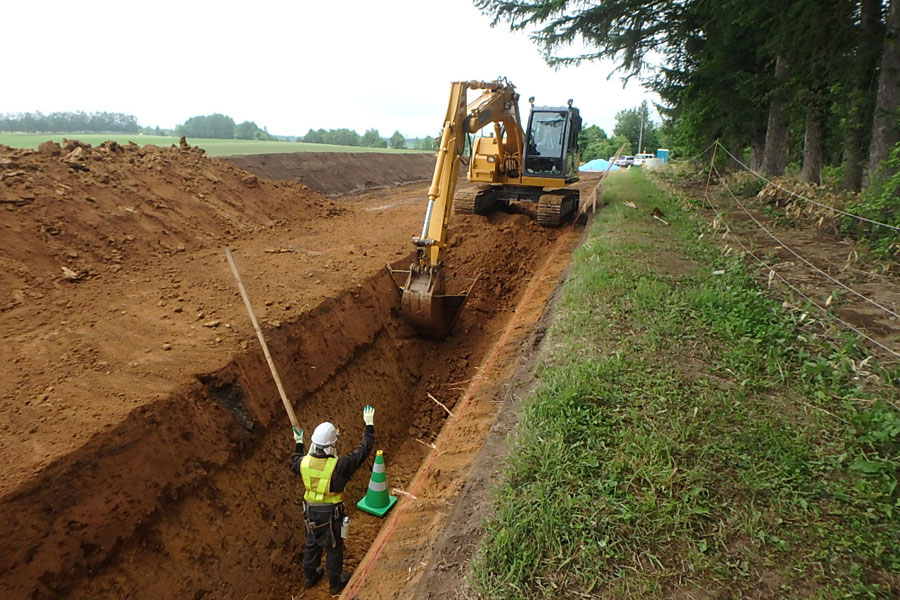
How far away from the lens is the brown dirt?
11.6 ft

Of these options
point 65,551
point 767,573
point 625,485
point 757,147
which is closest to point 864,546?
point 767,573

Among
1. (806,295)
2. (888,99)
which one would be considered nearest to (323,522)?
(806,295)

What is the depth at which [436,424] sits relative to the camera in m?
6.26

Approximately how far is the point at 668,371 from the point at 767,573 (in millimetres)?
1937

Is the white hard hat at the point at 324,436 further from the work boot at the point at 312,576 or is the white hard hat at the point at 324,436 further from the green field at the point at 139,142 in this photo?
the green field at the point at 139,142

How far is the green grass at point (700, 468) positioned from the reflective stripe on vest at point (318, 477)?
1.44 metres

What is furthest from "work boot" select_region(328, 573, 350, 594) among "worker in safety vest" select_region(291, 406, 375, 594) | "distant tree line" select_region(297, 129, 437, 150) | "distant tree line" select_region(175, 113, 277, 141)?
"distant tree line" select_region(297, 129, 437, 150)

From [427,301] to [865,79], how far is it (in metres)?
9.30

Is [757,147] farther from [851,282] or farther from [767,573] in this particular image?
[767,573]

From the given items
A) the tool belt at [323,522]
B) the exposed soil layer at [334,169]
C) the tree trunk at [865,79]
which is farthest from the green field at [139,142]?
the tree trunk at [865,79]

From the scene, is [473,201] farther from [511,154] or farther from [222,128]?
[222,128]

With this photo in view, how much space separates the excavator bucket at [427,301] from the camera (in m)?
6.77

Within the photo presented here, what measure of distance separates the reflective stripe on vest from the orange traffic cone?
67cm

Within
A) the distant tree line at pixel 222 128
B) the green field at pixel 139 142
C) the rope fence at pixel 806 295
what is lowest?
the rope fence at pixel 806 295
